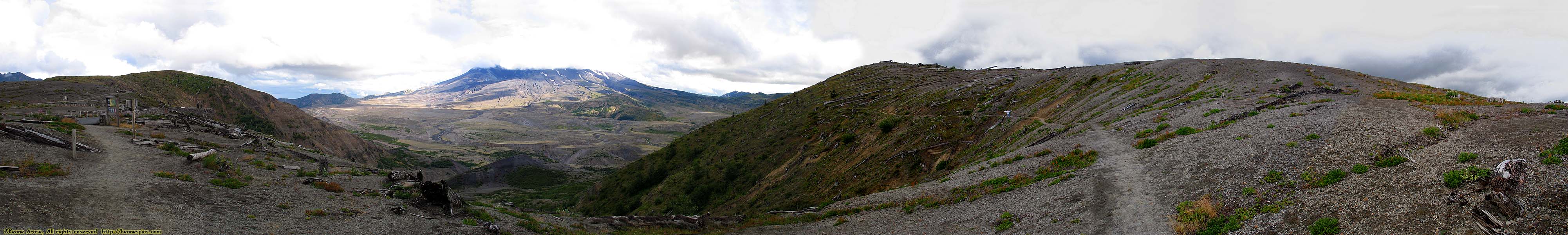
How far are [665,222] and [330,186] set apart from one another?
15.1m

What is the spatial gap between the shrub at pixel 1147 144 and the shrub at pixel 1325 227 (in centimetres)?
1243

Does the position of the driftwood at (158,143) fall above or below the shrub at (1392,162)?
below

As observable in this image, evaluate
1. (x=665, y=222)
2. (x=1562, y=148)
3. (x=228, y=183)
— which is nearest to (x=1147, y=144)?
(x=1562, y=148)

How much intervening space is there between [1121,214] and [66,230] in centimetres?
2878

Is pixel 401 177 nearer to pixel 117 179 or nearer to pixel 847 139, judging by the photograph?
pixel 117 179

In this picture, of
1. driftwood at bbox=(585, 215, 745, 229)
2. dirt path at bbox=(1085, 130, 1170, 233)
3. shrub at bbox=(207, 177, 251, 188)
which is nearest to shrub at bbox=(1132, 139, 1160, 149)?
dirt path at bbox=(1085, 130, 1170, 233)

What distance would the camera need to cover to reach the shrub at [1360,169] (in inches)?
534

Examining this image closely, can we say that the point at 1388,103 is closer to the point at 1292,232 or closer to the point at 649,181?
the point at 1292,232

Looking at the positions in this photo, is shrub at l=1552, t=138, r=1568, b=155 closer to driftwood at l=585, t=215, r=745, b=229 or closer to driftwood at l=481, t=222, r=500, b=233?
driftwood at l=585, t=215, r=745, b=229

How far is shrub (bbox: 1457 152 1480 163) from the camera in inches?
499

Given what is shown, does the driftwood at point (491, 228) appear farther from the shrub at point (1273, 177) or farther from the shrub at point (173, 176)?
the shrub at point (1273, 177)

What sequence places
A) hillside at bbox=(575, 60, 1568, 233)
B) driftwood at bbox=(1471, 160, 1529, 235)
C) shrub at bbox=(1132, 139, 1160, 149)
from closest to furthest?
1. driftwood at bbox=(1471, 160, 1529, 235)
2. hillside at bbox=(575, 60, 1568, 233)
3. shrub at bbox=(1132, 139, 1160, 149)

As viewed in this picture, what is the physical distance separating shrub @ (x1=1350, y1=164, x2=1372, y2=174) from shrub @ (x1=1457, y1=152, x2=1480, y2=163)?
4.94 ft

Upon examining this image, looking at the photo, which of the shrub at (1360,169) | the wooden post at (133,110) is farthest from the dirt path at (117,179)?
the shrub at (1360,169)
